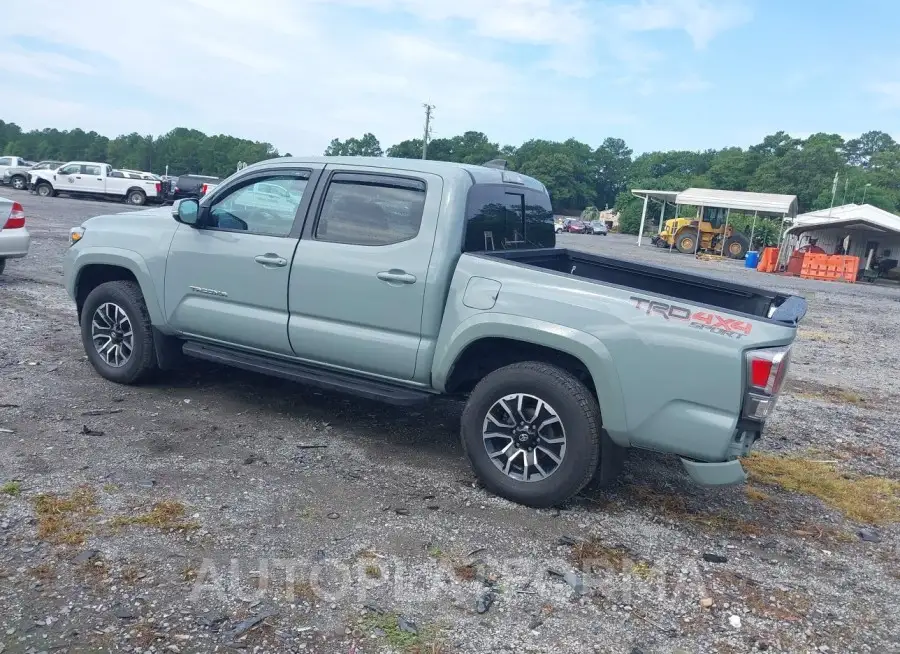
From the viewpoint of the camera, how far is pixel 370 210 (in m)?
4.82

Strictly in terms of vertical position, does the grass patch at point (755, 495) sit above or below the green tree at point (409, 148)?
below

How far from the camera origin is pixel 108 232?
18.9 ft

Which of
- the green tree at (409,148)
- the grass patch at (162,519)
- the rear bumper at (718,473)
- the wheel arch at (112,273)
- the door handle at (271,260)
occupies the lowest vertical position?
the grass patch at (162,519)

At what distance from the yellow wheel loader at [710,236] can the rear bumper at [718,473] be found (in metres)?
33.2

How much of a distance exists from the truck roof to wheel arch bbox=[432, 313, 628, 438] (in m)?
1.04

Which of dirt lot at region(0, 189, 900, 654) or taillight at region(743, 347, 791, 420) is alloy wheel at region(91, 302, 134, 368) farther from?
taillight at region(743, 347, 791, 420)

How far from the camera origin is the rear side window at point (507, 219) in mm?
4688

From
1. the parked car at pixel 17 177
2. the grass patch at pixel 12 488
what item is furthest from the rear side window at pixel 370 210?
the parked car at pixel 17 177

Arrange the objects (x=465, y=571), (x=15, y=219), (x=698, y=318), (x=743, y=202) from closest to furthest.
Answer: (x=465, y=571) < (x=698, y=318) < (x=15, y=219) < (x=743, y=202)

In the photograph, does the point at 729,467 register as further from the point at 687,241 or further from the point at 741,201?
the point at 687,241

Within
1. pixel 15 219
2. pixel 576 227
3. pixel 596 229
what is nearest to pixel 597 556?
pixel 15 219

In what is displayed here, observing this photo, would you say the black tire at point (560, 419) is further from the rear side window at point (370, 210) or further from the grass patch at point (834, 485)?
the grass patch at point (834, 485)

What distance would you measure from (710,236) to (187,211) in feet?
112

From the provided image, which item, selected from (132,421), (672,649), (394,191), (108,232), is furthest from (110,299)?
(672,649)
